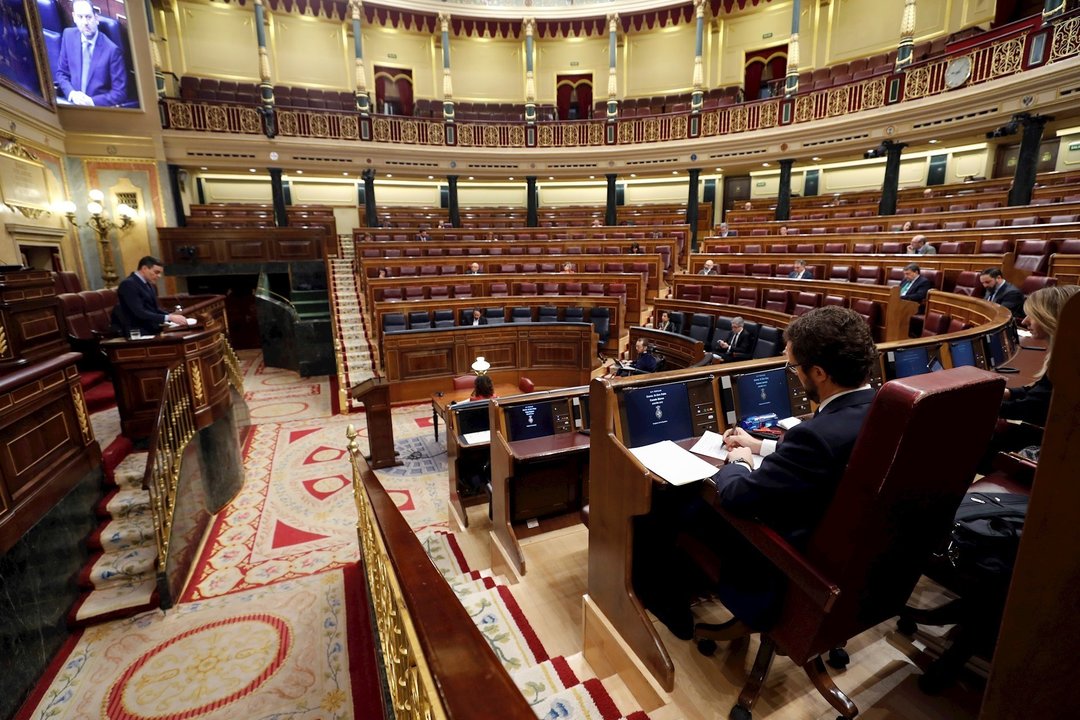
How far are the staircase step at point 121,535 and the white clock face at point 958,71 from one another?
11798 millimetres

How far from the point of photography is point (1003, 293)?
425cm

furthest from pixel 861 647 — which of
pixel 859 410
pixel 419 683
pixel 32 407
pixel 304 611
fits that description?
pixel 32 407

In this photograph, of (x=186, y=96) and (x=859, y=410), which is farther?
(x=186, y=96)

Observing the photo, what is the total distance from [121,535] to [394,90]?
592 inches

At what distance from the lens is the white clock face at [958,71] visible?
784cm

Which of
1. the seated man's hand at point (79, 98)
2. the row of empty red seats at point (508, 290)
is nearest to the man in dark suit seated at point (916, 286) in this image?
the row of empty red seats at point (508, 290)

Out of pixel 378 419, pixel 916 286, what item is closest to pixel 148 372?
pixel 378 419

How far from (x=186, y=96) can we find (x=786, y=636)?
16.3 meters

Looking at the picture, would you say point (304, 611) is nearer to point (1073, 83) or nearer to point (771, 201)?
point (1073, 83)

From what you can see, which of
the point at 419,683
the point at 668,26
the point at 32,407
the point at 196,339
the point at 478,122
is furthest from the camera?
the point at 668,26

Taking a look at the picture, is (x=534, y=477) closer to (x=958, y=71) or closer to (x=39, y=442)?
(x=39, y=442)

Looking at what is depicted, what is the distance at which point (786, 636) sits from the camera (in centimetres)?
138

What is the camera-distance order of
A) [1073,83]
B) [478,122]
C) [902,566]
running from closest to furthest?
[902,566]
[1073,83]
[478,122]

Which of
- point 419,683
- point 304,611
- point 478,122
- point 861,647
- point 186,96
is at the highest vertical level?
point 186,96
